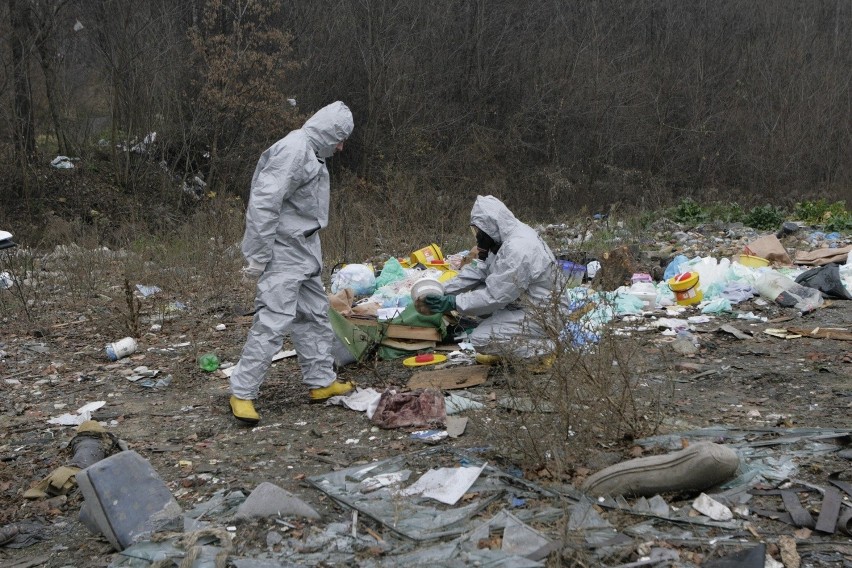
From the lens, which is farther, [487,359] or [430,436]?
[487,359]

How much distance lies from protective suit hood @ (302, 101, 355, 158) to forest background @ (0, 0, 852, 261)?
465cm

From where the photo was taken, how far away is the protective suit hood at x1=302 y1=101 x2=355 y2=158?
16.1 feet

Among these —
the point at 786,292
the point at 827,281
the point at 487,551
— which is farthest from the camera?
the point at 827,281

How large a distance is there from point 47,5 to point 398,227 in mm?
7435

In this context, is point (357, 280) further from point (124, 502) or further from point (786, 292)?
point (124, 502)

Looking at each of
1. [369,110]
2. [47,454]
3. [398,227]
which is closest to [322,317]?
[47,454]

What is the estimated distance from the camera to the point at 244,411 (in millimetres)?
4609

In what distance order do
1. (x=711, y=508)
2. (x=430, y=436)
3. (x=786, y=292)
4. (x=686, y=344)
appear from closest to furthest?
(x=711, y=508)
(x=430, y=436)
(x=686, y=344)
(x=786, y=292)

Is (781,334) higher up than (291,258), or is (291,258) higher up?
(291,258)

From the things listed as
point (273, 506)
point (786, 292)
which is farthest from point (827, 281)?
point (273, 506)

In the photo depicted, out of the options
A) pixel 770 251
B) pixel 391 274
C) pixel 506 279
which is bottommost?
pixel 770 251

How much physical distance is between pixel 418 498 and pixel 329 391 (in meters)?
1.72

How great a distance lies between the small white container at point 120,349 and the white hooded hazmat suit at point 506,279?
2596 millimetres

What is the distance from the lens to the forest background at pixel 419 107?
13.6 m
